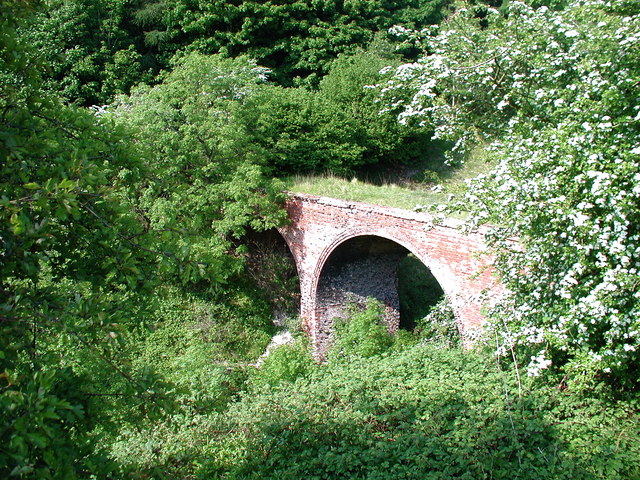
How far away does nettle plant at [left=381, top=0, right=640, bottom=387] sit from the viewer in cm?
574

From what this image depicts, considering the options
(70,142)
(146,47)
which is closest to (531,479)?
(70,142)

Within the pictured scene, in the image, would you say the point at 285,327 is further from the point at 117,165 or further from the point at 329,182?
the point at 117,165

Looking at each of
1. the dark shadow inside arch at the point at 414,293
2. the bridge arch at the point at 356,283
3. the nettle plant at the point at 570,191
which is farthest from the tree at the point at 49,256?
the dark shadow inside arch at the point at 414,293

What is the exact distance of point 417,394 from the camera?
750 cm

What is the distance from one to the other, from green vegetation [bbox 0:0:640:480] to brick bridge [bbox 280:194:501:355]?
58cm

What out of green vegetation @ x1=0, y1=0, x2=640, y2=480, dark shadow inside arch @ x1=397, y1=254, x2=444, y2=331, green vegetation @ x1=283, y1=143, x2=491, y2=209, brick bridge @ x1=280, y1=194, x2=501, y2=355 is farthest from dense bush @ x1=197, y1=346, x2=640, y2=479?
dark shadow inside arch @ x1=397, y1=254, x2=444, y2=331

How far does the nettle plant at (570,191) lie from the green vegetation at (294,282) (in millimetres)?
37

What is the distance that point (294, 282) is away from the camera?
1414cm

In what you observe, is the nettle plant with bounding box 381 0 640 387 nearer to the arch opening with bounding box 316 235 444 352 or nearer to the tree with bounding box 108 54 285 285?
the arch opening with bounding box 316 235 444 352

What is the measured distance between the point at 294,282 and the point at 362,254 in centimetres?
241

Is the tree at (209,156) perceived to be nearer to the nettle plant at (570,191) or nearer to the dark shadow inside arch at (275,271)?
the dark shadow inside arch at (275,271)

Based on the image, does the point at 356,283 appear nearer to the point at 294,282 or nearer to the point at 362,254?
the point at 362,254

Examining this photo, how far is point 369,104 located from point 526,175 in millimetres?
12823

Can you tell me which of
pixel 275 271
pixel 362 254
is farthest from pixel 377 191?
pixel 275 271
